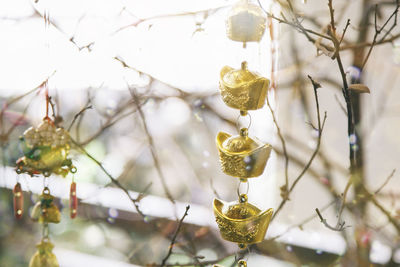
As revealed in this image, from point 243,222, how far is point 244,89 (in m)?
0.22

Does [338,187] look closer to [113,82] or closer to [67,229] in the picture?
[113,82]

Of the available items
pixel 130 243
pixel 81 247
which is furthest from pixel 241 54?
pixel 81 247

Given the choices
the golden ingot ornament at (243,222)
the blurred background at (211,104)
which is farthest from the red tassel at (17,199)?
the golden ingot ornament at (243,222)

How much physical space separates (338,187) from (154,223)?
0.63 meters

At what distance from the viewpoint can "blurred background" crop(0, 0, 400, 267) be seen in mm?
1053

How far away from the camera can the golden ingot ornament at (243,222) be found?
2.19 feet

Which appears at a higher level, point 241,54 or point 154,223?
point 241,54

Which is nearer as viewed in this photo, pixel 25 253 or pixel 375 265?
pixel 375 265

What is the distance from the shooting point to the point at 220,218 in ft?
2.26

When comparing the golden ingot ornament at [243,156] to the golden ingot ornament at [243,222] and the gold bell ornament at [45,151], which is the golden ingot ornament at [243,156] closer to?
the golden ingot ornament at [243,222]

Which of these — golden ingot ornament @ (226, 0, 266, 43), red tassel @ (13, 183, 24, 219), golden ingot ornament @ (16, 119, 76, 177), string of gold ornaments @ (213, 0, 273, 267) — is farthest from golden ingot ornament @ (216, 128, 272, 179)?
red tassel @ (13, 183, 24, 219)

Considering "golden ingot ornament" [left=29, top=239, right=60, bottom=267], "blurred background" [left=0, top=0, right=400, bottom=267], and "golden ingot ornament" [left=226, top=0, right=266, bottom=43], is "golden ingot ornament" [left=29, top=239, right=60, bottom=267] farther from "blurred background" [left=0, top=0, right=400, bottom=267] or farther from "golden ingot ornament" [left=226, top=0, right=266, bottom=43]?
"golden ingot ornament" [left=226, top=0, right=266, bottom=43]

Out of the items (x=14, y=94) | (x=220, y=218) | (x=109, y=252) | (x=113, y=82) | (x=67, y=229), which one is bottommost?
(x=220, y=218)

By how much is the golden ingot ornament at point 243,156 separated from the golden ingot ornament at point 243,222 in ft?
0.22
